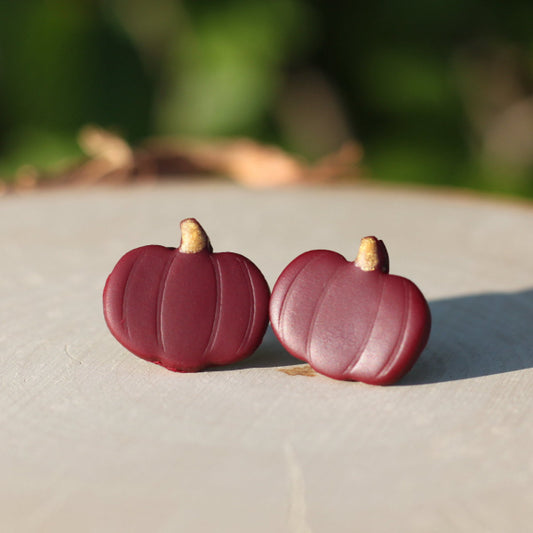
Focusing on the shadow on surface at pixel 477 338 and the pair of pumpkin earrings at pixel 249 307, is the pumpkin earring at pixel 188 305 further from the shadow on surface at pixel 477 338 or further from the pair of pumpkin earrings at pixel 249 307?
the shadow on surface at pixel 477 338

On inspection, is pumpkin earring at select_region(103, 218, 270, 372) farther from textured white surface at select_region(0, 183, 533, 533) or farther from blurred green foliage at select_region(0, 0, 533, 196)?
blurred green foliage at select_region(0, 0, 533, 196)

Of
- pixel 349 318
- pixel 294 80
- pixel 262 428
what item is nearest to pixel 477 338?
pixel 349 318

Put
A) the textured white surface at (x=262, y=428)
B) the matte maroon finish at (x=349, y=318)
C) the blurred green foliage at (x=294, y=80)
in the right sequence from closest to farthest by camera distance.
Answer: the textured white surface at (x=262, y=428)
the matte maroon finish at (x=349, y=318)
the blurred green foliage at (x=294, y=80)

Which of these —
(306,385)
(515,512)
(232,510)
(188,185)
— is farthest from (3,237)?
(515,512)

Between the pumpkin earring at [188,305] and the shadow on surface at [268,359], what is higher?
the pumpkin earring at [188,305]

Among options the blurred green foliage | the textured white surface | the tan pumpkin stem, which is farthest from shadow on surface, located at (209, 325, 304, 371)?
the blurred green foliage

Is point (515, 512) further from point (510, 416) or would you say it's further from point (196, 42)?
point (196, 42)

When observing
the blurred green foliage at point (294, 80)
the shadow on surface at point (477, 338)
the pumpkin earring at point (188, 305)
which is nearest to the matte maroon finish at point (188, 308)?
the pumpkin earring at point (188, 305)
